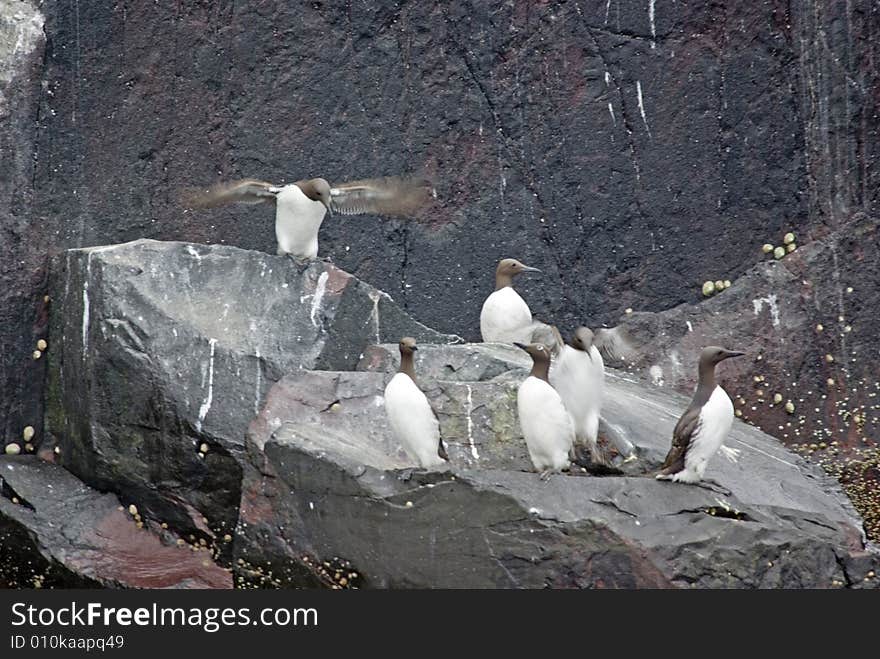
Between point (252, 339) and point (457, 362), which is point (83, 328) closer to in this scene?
point (252, 339)

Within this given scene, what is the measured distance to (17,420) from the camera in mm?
11016

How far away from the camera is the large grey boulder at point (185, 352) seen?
9.76 meters

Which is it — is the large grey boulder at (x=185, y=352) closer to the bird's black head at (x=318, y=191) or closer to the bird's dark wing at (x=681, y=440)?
the bird's black head at (x=318, y=191)

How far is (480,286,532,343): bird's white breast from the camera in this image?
10.9 meters

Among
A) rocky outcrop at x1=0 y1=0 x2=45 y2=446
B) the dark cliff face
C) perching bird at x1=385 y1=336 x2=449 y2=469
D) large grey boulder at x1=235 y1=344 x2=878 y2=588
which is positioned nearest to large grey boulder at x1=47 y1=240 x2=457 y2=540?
rocky outcrop at x1=0 y1=0 x2=45 y2=446

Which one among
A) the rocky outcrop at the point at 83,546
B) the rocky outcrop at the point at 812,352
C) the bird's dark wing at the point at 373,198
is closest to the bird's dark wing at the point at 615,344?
the rocky outcrop at the point at 812,352

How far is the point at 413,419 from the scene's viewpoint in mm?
8508

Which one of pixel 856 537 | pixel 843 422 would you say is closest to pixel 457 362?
pixel 856 537

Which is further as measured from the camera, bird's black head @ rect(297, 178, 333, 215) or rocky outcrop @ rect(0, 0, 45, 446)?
rocky outcrop @ rect(0, 0, 45, 446)

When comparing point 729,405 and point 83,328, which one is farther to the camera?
point 83,328

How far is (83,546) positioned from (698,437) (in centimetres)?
419

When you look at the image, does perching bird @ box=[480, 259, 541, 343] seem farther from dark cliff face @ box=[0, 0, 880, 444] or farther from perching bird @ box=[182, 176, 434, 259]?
dark cliff face @ box=[0, 0, 880, 444]

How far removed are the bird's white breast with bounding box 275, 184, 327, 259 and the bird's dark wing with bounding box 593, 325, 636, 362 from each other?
2168mm

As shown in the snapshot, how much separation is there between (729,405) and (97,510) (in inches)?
172
